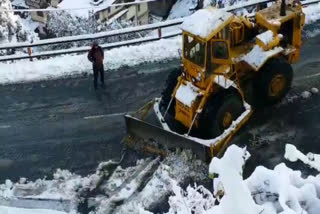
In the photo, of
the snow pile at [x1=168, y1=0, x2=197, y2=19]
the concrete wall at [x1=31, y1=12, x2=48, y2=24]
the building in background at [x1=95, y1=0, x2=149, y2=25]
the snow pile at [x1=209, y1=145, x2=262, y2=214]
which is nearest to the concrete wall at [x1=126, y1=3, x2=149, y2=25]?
the building in background at [x1=95, y1=0, x2=149, y2=25]

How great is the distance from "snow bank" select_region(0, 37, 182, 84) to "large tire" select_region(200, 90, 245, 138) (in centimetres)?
462

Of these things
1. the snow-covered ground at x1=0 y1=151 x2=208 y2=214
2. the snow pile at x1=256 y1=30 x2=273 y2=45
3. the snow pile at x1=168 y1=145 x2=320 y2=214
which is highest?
the snow pile at x1=168 y1=145 x2=320 y2=214

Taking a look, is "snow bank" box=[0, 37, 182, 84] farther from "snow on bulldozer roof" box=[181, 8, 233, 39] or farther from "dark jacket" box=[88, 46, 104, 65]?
"snow on bulldozer roof" box=[181, 8, 233, 39]

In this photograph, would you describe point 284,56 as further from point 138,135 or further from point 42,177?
point 42,177

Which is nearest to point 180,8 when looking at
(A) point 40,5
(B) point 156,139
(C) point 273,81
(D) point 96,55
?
(A) point 40,5

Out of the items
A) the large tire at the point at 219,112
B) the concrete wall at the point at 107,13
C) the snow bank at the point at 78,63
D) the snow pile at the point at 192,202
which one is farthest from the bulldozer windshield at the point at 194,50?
the concrete wall at the point at 107,13

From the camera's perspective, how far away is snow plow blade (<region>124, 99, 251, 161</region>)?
37.1ft

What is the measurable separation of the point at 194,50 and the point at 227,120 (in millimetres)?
1541

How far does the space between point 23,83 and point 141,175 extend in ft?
17.3

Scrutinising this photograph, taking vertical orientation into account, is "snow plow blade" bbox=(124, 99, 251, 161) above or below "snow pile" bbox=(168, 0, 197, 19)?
above

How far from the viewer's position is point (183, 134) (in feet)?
38.6

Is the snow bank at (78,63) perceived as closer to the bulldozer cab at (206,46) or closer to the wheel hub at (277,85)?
the wheel hub at (277,85)

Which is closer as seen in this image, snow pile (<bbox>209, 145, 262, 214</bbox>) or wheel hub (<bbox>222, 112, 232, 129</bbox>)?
snow pile (<bbox>209, 145, 262, 214</bbox>)

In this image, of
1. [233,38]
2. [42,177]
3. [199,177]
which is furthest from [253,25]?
[42,177]
